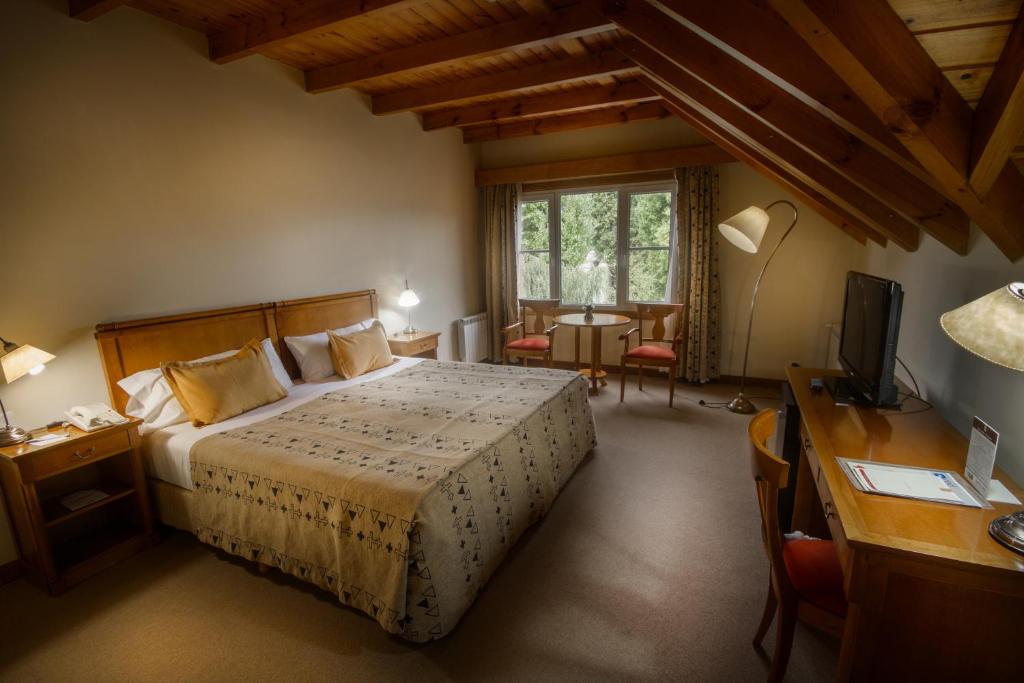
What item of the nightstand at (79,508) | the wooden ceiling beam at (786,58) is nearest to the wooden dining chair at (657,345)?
the wooden ceiling beam at (786,58)

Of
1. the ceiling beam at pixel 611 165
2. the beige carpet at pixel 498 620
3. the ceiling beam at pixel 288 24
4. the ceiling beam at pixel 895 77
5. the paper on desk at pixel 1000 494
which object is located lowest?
the beige carpet at pixel 498 620

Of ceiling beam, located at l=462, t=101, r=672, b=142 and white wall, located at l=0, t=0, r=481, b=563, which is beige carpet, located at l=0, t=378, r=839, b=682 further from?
ceiling beam, located at l=462, t=101, r=672, b=142

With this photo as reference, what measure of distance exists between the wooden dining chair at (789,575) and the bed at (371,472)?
3.65ft

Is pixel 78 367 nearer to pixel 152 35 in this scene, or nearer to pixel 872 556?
pixel 152 35

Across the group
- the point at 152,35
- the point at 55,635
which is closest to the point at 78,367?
the point at 55,635

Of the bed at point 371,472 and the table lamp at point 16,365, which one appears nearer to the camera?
the bed at point 371,472

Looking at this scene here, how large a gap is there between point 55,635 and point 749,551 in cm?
307

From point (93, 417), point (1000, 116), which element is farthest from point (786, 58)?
point (93, 417)

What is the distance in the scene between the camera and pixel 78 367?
2430 millimetres

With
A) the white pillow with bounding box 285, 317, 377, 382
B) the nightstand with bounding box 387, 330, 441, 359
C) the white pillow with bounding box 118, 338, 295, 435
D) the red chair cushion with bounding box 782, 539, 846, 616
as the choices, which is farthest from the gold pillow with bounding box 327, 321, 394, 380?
the red chair cushion with bounding box 782, 539, 846, 616

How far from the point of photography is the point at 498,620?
194 cm

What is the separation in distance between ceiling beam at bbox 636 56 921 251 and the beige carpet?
170 centimetres

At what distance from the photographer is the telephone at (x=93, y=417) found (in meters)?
2.22

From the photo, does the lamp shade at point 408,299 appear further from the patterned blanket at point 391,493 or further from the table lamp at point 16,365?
the table lamp at point 16,365
